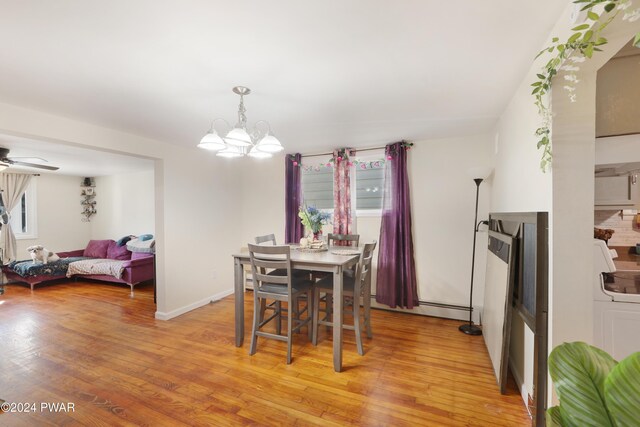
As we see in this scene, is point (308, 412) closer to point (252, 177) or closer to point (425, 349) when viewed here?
point (425, 349)

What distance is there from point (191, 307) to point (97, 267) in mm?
2710

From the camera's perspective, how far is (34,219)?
5.82 m

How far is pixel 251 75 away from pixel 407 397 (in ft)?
8.26

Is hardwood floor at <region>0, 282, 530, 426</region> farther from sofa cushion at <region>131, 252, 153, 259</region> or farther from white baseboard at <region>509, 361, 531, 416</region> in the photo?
sofa cushion at <region>131, 252, 153, 259</region>

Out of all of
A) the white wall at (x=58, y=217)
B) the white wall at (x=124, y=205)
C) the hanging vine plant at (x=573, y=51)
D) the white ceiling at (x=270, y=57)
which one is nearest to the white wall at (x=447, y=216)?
the white ceiling at (x=270, y=57)

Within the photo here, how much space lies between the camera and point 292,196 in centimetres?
420

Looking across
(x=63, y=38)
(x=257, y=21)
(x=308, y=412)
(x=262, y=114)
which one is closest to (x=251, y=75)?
(x=257, y=21)

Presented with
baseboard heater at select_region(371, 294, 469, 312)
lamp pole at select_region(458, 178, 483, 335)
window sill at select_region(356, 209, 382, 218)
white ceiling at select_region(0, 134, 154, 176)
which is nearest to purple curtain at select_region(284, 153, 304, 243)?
window sill at select_region(356, 209, 382, 218)

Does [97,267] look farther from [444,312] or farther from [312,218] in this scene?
[444,312]

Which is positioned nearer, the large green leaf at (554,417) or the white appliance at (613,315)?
the large green leaf at (554,417)

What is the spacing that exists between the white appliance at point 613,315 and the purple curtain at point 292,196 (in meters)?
3.26

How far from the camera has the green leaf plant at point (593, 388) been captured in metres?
0.55

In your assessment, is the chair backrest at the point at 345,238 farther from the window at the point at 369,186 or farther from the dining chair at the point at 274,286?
the dining chair at the point at 274,286

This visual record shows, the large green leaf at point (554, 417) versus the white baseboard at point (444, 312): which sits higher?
the large green leaf at point (554, 417)
